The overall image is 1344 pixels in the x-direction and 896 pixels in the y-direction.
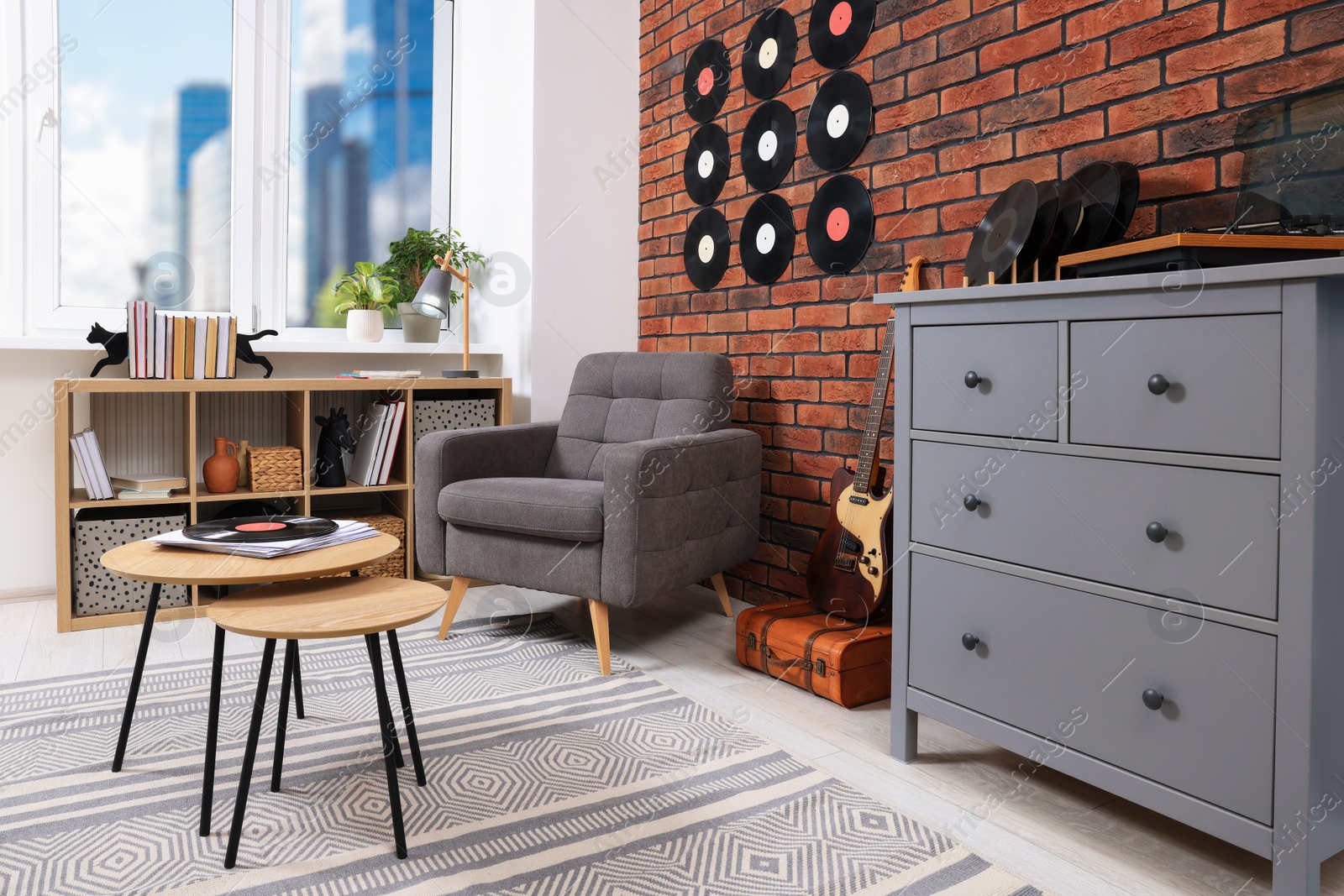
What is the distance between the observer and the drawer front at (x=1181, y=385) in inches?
49.9

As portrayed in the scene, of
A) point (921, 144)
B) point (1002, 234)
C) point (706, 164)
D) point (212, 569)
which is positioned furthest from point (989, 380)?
point (706, 164)

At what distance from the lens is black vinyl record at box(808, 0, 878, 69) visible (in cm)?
253

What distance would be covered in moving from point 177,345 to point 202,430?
0.49 metres

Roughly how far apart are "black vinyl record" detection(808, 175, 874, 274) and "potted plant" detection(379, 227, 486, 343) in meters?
1.45

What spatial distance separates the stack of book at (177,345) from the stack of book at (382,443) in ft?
1.60

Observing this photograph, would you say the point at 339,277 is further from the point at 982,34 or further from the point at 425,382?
the point at 982,34

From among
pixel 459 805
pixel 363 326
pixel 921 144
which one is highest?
pixel 921 144

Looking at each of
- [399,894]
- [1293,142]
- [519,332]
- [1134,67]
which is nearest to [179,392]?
[519,332]

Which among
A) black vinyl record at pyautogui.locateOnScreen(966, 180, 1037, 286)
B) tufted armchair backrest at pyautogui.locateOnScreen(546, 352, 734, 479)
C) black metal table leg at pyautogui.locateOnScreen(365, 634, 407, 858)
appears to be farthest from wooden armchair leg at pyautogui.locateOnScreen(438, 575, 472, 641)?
black vinyl record at pyautogui.locateOnScreen(966, 180, 1037, 286)

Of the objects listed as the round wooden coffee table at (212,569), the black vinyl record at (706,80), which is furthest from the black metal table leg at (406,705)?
the black vinyl record at (706,80)

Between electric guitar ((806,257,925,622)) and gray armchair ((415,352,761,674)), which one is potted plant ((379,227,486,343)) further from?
electric guitar ((806,257,925,622))

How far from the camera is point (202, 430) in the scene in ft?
10.6

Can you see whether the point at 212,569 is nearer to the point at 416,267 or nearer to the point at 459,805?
the point at 459,805

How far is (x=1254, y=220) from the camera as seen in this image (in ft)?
5.30
